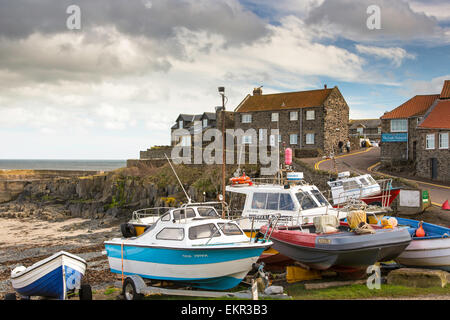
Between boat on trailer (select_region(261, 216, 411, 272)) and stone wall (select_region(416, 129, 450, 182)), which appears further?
stone wall (select_region(416, 129, 450, 182))

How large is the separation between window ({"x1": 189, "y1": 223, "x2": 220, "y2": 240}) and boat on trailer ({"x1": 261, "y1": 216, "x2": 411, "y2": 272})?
1.49 m

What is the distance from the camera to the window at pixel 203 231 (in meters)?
10.5

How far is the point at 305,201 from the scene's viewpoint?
47.6 ft

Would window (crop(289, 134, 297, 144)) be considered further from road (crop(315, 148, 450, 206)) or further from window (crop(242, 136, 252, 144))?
road (crop(315, 148, 450, 206))

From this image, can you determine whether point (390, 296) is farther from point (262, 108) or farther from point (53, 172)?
point (53, 172)

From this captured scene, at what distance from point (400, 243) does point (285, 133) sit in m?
32.1

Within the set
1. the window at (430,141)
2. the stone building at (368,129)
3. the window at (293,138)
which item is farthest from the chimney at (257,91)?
the stone building at (368,129)

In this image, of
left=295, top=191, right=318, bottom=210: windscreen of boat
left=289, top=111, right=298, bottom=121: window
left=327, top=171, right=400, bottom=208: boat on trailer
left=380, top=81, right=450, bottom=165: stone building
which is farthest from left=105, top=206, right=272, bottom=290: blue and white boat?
left=289, top=111, right=298, bottom=121: window

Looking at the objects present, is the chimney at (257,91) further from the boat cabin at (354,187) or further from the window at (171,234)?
the window at (171,234)

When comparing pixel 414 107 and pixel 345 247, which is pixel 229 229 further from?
pixel 414 107

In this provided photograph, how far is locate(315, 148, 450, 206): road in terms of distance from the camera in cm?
2137

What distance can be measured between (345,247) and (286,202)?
14.1 feet

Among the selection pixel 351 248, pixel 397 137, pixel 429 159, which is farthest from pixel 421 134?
pixel 351 248

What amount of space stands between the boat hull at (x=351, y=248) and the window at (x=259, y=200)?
3.70 m
